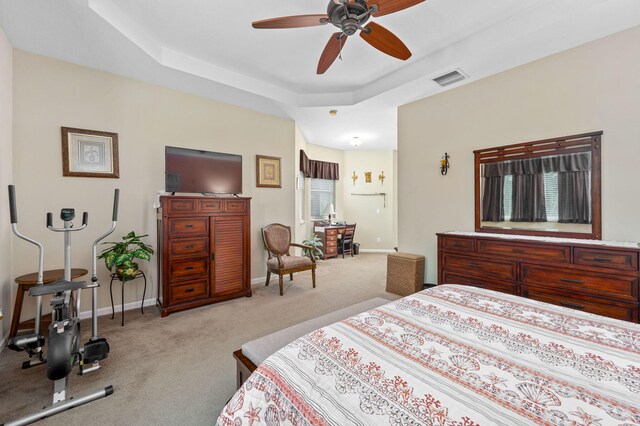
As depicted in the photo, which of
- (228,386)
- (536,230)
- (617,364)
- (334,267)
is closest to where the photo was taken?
(617,364)

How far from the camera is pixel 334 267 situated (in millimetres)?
5738

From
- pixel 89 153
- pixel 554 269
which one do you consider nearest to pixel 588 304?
pixel 554 269

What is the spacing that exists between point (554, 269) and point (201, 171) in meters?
4.10

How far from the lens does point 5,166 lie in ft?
8.43

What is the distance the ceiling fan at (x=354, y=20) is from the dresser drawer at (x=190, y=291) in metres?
2.88

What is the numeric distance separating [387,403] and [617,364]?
0.93 m

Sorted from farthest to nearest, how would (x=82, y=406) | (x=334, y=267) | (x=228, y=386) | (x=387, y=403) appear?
1. (x=334, y=267)
2. (x=228, y=386)
3. (x=82, y=406)
4. (x=387, y=403)

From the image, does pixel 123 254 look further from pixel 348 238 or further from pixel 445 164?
pixel 348 238

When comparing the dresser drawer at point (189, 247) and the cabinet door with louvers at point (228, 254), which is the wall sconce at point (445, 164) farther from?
the dresser drawer at point (189, 247)

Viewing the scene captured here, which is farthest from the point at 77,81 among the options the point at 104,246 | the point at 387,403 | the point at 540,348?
the point at 540,348

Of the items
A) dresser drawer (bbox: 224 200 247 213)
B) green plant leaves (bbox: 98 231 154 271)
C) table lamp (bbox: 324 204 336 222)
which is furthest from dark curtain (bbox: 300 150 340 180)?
green plant leaves (bbox: 98 231 154 271)

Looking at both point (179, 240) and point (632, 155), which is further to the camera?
point (179, 240)

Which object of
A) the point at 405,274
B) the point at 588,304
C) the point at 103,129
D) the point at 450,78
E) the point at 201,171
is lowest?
the point at 405,274

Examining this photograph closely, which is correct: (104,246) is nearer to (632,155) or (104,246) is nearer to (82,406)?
(82,406)
